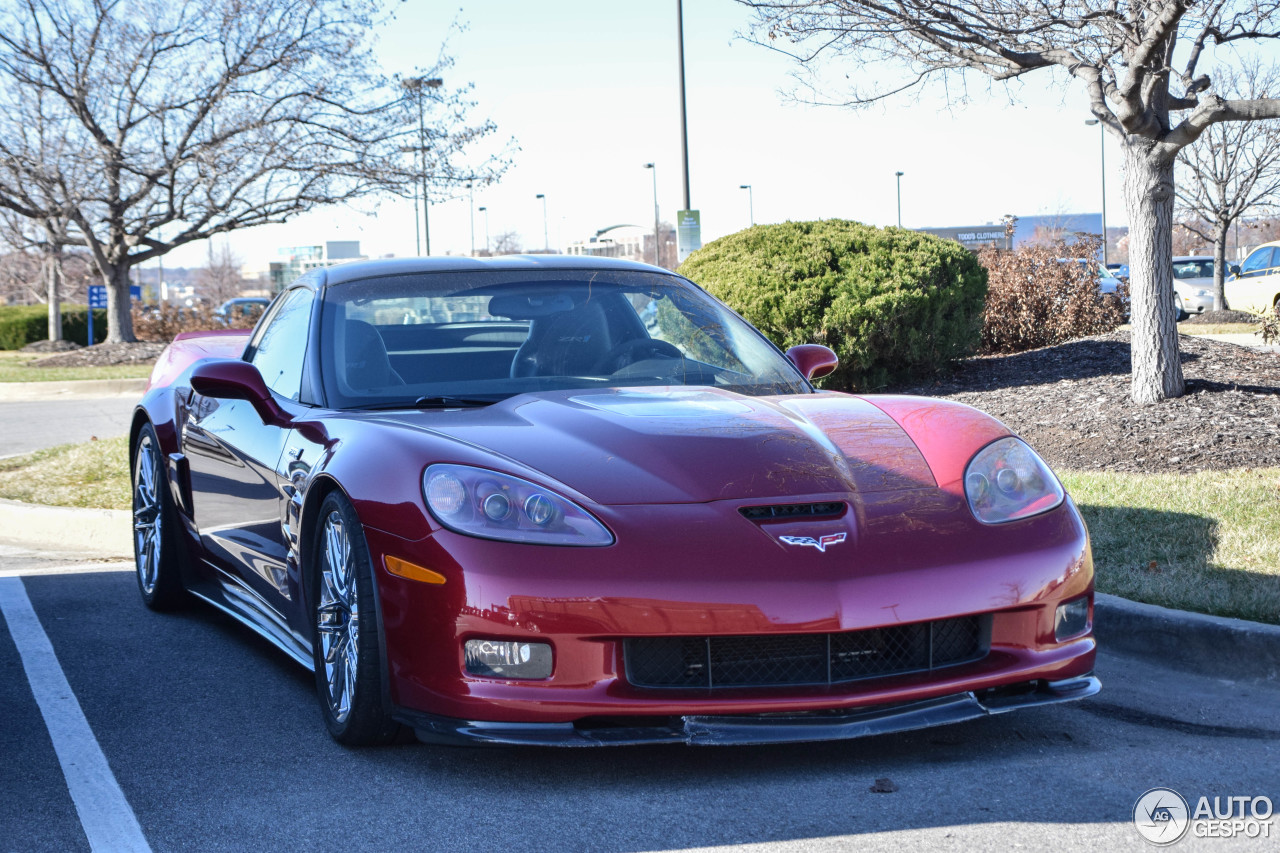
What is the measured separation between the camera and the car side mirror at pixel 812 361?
473 centimetres

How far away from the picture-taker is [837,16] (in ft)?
27.6

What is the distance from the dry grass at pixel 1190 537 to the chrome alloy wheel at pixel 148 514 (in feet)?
12.9

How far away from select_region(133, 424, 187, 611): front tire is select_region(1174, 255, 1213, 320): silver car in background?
24608 millimetres

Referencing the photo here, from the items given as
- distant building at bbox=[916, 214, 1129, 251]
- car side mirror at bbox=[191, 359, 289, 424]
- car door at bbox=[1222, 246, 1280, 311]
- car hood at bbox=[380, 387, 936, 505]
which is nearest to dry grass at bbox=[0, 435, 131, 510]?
car side mirror at bbox=[191, 359, 289, 424]

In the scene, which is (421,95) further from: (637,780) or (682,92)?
(637,780)

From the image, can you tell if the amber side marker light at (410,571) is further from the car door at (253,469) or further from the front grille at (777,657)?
the car door at (253,469)

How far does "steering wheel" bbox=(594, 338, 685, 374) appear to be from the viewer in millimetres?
4566

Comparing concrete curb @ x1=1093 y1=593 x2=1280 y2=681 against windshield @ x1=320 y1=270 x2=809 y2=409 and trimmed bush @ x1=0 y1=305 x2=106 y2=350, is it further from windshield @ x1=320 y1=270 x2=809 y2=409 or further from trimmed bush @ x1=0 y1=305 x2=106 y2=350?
trimmed bush @ x1=0 y1=305 x2=106 y2=350

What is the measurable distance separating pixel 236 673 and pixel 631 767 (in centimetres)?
182

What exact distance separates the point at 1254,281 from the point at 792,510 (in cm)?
2510

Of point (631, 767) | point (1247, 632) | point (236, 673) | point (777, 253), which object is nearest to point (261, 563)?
point (236, 673)

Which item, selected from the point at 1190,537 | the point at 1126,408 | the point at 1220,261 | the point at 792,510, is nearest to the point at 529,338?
the point at 792,510

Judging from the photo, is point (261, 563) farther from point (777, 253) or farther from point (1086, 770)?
point (777, 253)

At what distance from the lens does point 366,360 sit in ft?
14.4
